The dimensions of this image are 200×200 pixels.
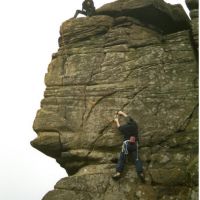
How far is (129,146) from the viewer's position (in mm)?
24656

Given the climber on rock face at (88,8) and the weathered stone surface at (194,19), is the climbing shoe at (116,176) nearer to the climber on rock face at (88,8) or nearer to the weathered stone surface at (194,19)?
the weathered stone surface at (194,19)

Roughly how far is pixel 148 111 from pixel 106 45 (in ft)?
16.9

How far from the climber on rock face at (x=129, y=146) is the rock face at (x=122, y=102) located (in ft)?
1.49

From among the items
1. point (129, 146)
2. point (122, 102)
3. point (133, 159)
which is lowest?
point (133, 159)

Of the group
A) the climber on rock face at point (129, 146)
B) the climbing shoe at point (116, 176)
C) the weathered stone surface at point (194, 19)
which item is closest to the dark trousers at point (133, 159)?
the climber on rock face at point (129, 146)

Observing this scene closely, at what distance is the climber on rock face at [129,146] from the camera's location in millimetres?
24062

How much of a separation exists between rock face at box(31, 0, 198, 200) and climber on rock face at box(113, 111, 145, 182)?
1.49ft

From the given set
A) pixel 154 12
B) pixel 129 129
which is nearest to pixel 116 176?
pixel 129 129

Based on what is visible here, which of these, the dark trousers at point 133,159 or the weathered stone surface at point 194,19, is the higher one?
the weathered stone surface at point 194,19

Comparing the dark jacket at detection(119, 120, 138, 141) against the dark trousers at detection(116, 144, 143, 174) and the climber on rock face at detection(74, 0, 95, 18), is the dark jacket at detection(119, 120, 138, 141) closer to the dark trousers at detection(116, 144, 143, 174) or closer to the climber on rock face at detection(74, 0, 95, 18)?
the dark trousers at detection(116, 144, 143, 174)

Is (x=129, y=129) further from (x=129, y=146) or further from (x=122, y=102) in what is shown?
(x=122, y=102)

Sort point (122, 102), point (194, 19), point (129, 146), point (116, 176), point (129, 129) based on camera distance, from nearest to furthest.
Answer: point (116, 176) < point (129, 146) < point (129, 129) < point (122, 102) < point (194, 19)

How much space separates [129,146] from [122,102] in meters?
2.95

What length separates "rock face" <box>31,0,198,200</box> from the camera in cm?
2422
